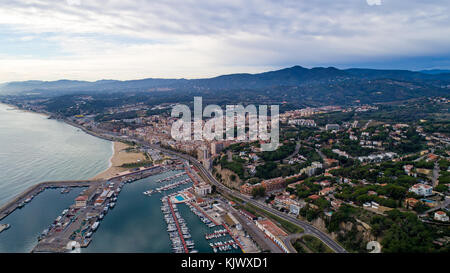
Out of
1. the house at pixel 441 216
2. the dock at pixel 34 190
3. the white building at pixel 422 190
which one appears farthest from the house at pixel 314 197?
the dock at pixel 34 190

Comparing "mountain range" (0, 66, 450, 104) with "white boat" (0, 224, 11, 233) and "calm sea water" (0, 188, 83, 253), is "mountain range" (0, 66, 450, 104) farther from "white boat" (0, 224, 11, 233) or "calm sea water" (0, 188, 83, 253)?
"white boat" (0, 224, 11, 233)

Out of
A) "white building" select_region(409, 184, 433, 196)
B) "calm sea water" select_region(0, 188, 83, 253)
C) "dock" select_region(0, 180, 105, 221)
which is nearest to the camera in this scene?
"calm sea water" select_region(0, 188, 83, 253)

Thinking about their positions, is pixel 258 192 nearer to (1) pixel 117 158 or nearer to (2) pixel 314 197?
(2) pixel 314 197

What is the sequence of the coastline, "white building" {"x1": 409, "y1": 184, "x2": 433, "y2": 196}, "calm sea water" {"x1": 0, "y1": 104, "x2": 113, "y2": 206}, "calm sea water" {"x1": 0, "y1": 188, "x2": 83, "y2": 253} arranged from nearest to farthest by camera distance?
"calm sea water" {"x1": 0, "y1": 188, "x2": 83, "y2": 253}
"white building" {"x1": 409, "y1": 184, "x2": 433, "y2": 196}
"calm sea water" {"x1": 0, "y1": 104, "x2": 113, "y2": 206}
the coastline

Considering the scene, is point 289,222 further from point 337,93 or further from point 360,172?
point 337,93

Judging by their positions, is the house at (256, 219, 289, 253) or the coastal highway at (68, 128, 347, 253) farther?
the house at (256, 219, 289, 253)

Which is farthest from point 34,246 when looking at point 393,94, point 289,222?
point 393,94

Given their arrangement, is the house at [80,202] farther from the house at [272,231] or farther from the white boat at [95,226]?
the house at [272,231]

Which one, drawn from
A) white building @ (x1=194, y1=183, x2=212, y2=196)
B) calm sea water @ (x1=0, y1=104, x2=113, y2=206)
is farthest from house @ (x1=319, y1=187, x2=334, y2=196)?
calm sea water @ (x1=0, y1=104, x2=113, y2=206)
